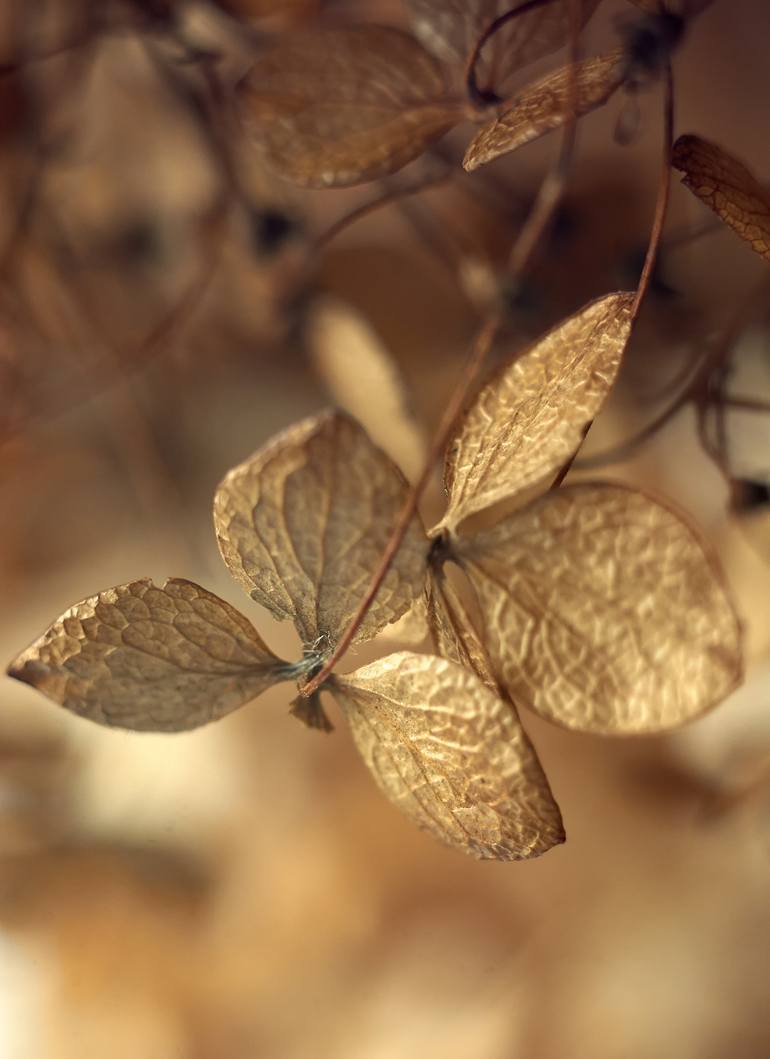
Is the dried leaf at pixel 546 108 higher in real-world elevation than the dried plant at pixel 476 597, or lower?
higher

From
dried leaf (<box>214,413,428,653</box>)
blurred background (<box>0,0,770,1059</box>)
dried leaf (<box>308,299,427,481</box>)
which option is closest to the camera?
dried leaf (<box>214,413,428,653</box>)

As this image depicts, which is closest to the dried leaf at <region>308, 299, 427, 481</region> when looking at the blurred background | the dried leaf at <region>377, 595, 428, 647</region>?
the blurred background

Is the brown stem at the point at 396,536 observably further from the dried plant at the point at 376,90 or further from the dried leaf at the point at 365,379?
the dried leaf at the point at 365,379

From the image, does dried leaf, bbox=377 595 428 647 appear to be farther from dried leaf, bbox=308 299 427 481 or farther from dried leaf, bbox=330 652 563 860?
dried leaf, bbox=308 299 427 481

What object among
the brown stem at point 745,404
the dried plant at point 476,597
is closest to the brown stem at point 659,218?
the dried plant at point 476,597

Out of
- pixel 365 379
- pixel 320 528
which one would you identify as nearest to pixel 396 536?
pixel 320 528

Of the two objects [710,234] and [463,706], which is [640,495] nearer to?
[463,706]
